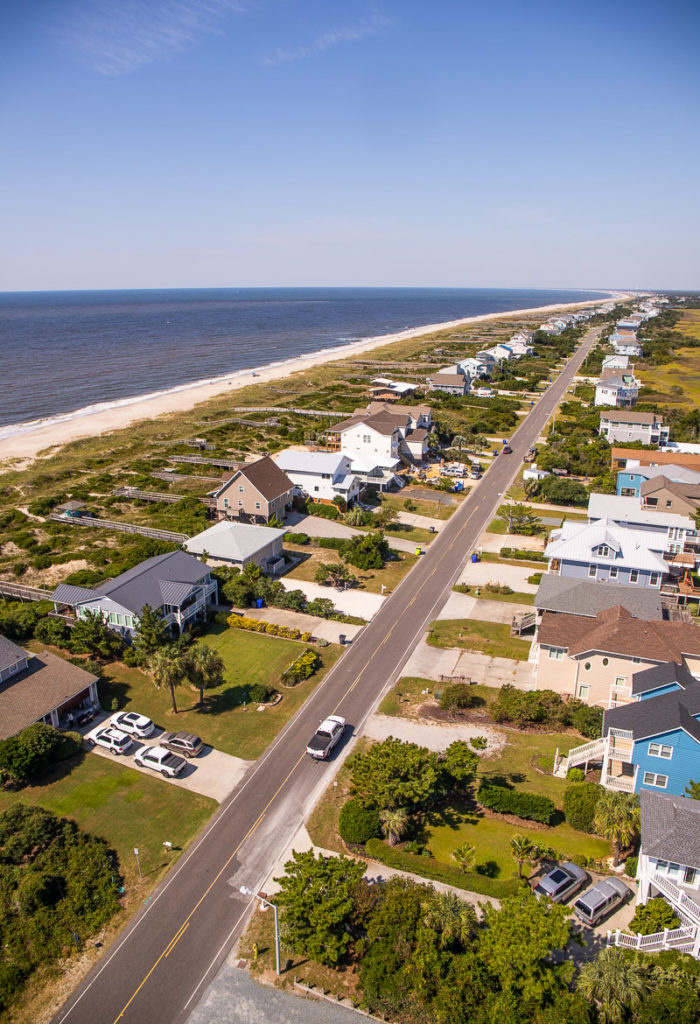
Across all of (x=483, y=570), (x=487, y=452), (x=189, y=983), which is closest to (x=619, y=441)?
(x=487, y=452)

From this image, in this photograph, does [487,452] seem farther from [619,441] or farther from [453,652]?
[453,652]

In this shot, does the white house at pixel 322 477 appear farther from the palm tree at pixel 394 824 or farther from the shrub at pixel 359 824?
the palm tree at pixel 394 824

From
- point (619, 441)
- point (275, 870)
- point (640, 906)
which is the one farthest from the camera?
point (619, 441)

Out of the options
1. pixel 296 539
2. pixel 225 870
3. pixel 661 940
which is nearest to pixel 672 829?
pixel 661 940

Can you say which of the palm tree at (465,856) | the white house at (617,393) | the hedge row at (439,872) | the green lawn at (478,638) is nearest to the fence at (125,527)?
the green lawn at (478,638)

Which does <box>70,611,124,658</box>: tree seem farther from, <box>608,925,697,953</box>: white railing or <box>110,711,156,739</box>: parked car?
<box>608,925,697,953</box>: white railing

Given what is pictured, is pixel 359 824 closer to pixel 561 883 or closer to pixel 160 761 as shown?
pixel 561 883
